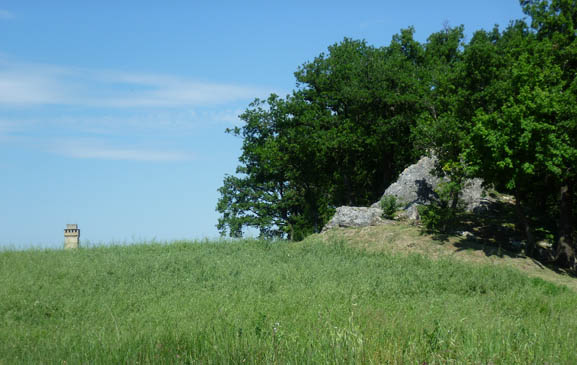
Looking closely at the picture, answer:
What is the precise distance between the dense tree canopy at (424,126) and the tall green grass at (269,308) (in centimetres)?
586

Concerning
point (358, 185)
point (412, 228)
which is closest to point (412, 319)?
point (412, 228)

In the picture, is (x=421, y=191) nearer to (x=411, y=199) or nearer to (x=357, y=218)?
(x=411, y=199)

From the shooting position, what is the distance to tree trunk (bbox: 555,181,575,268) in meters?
21.8

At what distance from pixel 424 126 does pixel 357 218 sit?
18.9ft

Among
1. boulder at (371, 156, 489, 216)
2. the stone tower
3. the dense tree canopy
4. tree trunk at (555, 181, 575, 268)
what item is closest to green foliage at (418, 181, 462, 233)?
the dense tree canopy

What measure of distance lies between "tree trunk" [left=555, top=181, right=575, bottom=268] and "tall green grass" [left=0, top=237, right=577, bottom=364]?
720cm

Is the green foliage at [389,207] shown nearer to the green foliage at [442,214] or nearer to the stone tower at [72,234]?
the green foliage at [442,214]

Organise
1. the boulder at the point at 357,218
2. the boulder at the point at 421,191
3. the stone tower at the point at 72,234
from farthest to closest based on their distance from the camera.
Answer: the boulder at the point at 421,191, the boulder at the point at 357,218, the stone tower at the point at 72,234

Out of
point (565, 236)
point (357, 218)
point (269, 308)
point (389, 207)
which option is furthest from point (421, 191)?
point (269, 308)

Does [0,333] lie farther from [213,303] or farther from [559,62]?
[559,62]

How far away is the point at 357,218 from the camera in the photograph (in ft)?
83.1

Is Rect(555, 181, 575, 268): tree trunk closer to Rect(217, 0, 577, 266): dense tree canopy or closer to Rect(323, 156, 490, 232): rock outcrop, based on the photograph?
Rect(217, 0, 577, 266): dense tree canopy

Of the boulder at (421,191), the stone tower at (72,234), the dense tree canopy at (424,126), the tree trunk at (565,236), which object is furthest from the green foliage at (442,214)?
the stone tower at (72,234)

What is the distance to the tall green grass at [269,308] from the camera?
6.72 meters
